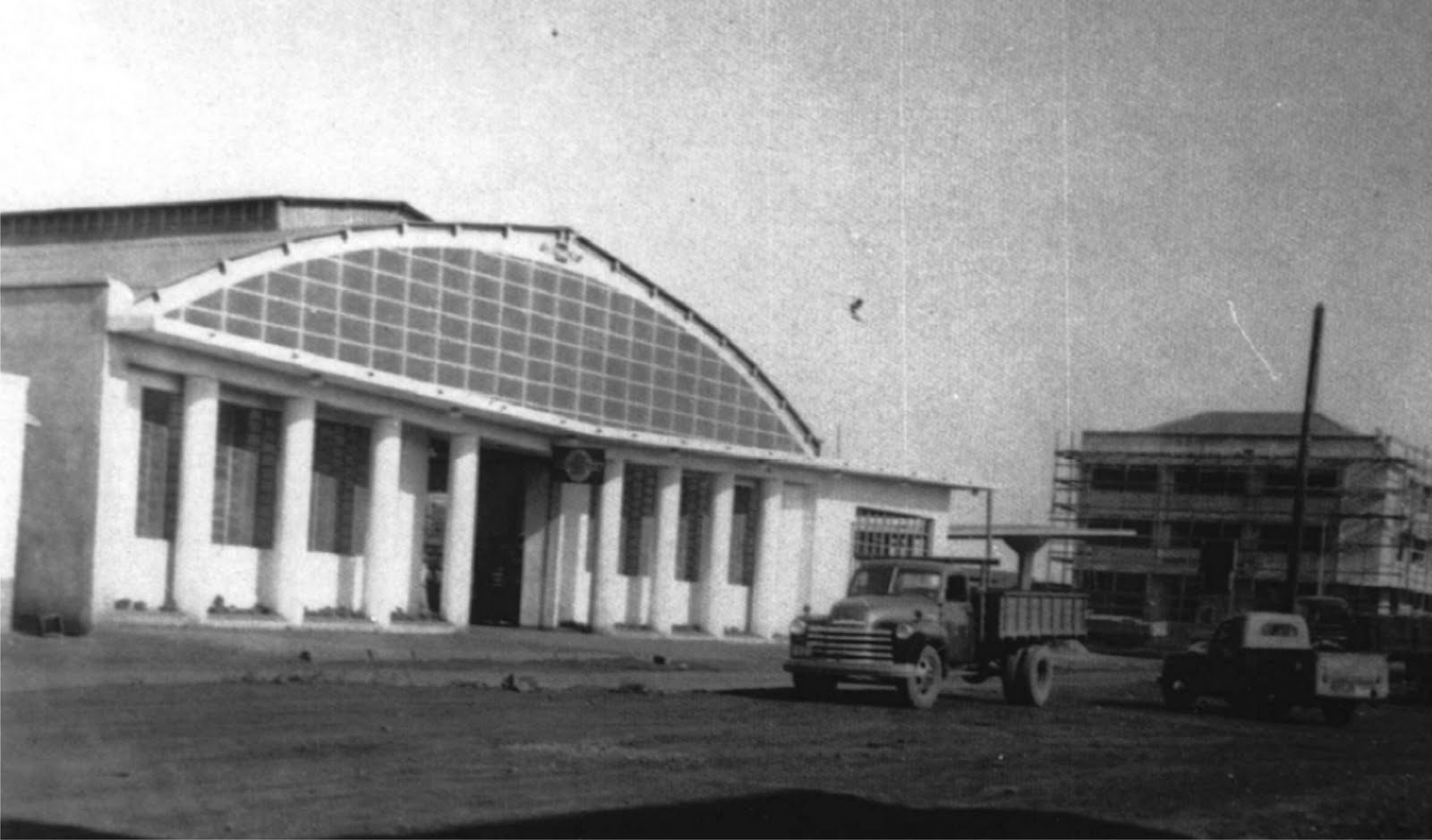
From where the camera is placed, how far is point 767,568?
1663 inches

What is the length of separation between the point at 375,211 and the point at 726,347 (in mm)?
9486

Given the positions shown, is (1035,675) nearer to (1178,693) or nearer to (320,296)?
(1178,693)

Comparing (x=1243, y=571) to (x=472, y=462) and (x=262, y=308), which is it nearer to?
(x=472, y=462)

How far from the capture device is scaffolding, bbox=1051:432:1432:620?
73.0 meters

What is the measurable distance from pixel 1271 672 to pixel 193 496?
17.3 m

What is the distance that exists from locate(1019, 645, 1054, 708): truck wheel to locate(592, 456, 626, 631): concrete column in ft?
45.8

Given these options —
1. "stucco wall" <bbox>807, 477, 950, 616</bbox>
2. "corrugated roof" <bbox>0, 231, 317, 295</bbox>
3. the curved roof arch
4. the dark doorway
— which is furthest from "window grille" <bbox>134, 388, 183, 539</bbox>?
"stucco wall" <bbox>807, 477, 950, 616</bbox>

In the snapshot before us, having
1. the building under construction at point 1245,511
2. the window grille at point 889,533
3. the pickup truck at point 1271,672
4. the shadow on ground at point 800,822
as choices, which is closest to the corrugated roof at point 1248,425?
the building under construction at point 1245,511

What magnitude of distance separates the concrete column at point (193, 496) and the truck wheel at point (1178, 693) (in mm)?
15730

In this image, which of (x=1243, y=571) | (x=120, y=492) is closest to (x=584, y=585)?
(x=120, y=492)

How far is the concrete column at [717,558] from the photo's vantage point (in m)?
40.7

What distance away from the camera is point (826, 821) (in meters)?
11.6

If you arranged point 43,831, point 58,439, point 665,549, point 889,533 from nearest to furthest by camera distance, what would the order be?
1. point 43,831
2. point 58,439
3. point 665,549
4. point 889,533

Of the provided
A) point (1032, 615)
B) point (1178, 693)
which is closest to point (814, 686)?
point (1032, 615)
